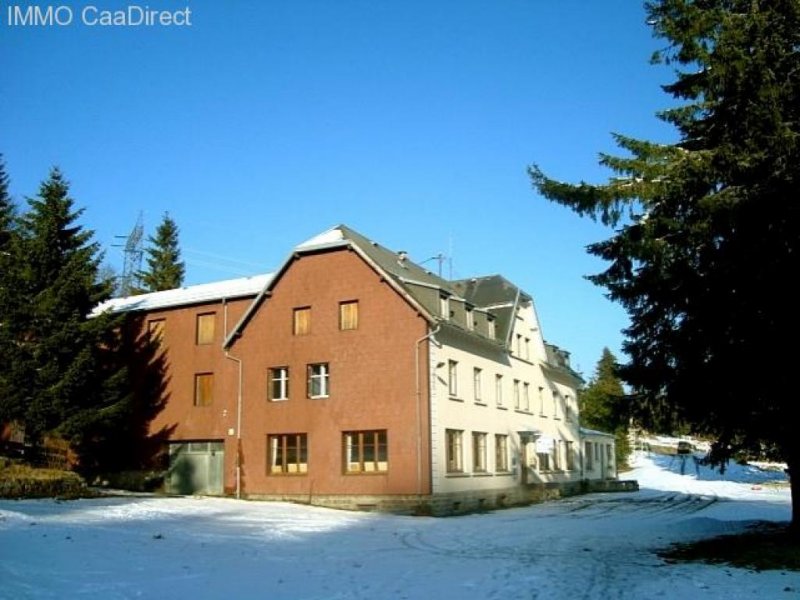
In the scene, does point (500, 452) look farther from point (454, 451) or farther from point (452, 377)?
point (452, 377)

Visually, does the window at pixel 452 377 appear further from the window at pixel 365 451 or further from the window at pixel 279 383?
the window at pixel 279 383

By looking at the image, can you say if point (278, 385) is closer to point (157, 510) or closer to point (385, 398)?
point (385, 398)

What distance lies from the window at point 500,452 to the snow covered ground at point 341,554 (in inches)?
290

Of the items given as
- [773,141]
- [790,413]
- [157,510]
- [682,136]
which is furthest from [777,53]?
[157,510]

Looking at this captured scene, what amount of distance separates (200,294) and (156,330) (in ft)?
9.14

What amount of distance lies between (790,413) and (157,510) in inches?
712

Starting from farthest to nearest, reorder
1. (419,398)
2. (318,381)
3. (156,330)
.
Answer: (156,330) → (318,381) → (419,398)

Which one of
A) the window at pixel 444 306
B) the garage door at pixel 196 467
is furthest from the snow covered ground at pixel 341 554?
the window at pixel 444 306

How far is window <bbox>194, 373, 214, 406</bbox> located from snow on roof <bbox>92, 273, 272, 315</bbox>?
11.9 ft

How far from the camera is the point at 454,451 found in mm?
30812

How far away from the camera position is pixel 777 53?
15.2m

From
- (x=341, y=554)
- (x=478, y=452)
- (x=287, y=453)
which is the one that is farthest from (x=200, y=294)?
(x=341, y=554)

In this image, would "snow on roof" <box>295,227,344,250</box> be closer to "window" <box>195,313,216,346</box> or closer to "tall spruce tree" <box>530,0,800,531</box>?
"window" <box>195,313,216,346</box>

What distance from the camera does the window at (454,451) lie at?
Result: 30109 mm
